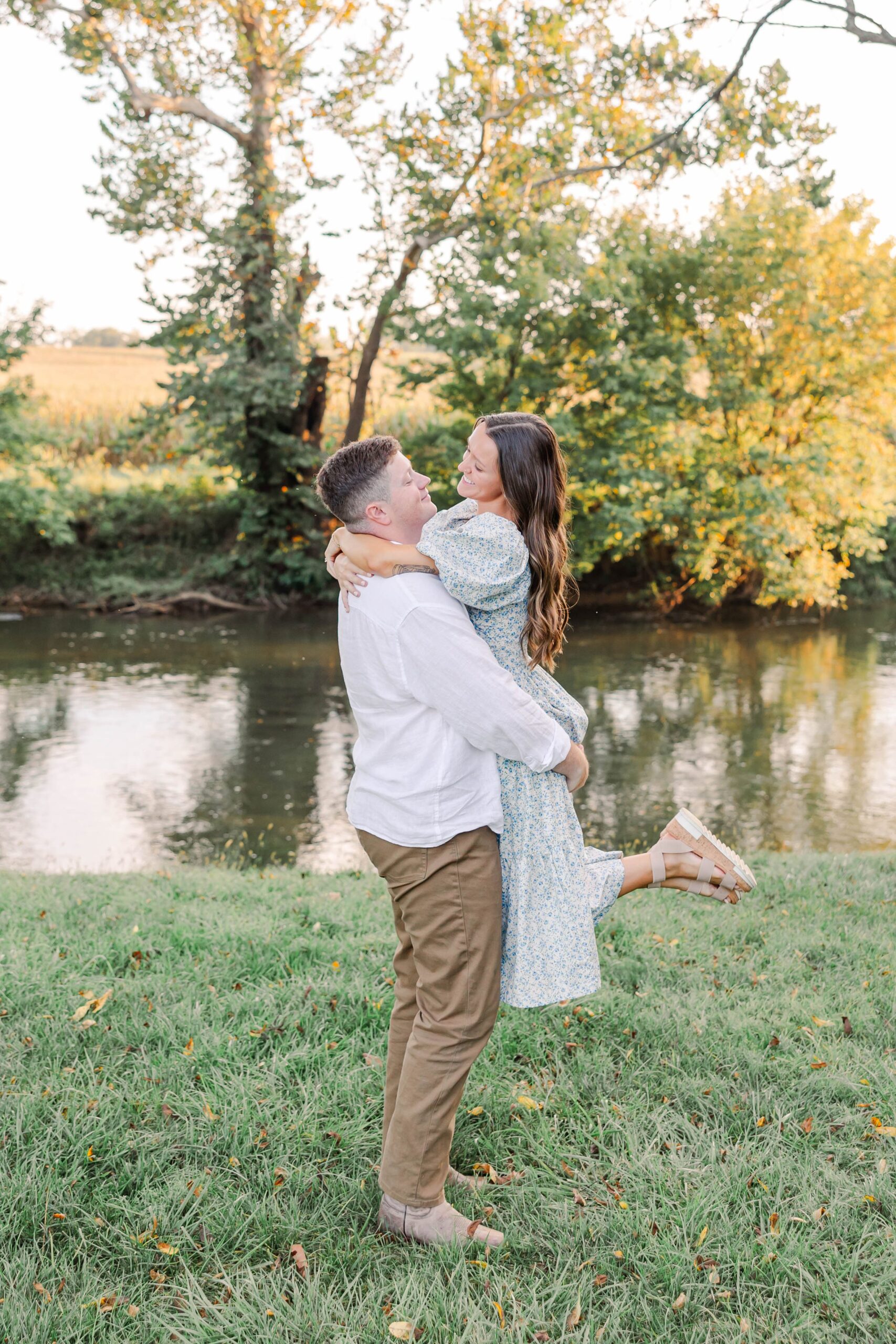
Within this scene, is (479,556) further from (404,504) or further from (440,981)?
(440,981)

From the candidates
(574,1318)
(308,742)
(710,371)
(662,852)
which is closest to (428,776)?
(662,852)

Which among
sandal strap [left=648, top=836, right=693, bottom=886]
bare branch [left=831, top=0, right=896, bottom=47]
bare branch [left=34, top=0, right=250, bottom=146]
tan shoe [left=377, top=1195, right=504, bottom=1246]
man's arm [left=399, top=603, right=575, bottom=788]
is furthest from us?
bare branch [left=34, top=0, right=250, bottom=146]

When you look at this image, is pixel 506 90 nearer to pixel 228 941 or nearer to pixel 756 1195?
pixel 228 941

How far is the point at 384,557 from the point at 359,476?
0.71 feet

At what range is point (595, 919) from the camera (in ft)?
9.20

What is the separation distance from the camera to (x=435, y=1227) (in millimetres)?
2684

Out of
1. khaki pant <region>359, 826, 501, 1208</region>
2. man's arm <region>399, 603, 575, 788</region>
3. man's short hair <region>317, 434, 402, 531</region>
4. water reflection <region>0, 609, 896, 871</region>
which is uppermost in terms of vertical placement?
A: man's short hair <region>317, 434, 402, 531</region>

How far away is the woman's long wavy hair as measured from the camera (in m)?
2.53

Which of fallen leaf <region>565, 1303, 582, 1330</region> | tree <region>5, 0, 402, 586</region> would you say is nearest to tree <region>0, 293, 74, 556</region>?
tree <region>5, 0, 402, 586</region>

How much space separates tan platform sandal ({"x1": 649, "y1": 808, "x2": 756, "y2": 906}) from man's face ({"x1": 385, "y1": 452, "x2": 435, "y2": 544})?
1129mm

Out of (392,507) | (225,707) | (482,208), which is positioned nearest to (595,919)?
(392,507)

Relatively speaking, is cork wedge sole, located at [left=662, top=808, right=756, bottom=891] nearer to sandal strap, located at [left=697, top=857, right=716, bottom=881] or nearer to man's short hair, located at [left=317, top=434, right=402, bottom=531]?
sandal strap, located at [left=697, top=857, right=716, bottom=881]

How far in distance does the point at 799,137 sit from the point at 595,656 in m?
9.11

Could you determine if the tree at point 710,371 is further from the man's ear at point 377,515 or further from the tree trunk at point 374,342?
the man's ear at point 377,515
